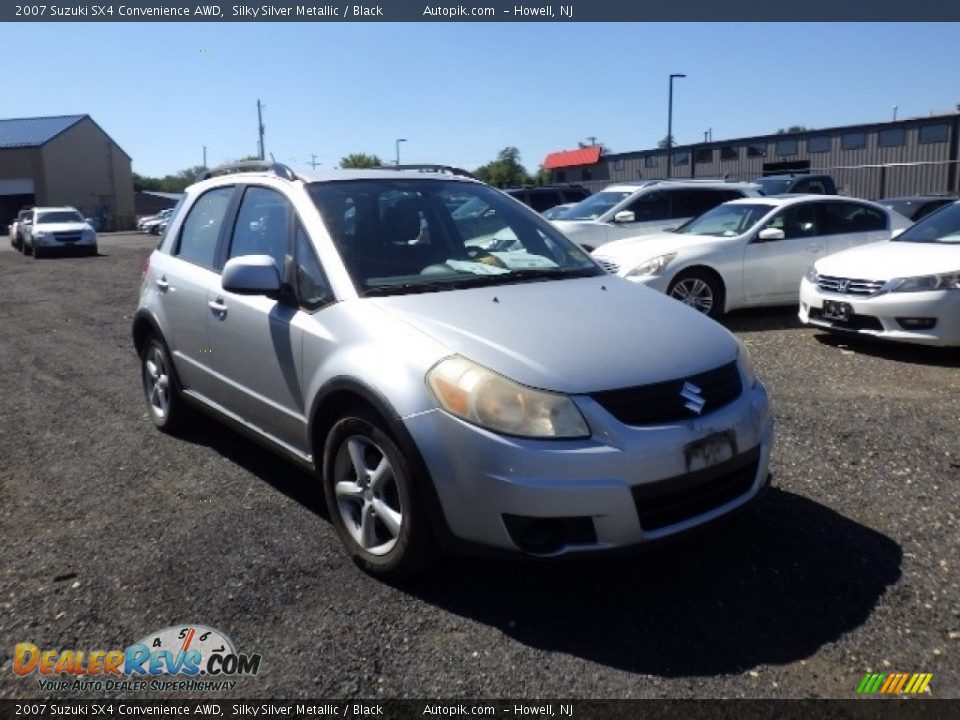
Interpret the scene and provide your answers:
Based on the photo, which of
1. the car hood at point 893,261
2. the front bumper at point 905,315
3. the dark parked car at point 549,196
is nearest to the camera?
the front bumper at point 905,315

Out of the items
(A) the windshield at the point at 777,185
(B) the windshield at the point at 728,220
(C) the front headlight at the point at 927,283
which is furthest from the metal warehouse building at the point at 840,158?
(C) the front headlight at the point at 927,283

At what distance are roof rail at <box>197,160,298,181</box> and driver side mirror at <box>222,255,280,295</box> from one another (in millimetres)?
702

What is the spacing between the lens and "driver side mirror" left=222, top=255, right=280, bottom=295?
3820 mm

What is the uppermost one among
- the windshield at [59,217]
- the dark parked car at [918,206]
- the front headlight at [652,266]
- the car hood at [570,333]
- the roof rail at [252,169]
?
the roof rail at [252,169]

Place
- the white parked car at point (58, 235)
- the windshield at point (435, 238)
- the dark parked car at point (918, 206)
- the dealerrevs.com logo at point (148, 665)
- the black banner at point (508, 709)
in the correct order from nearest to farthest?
the black banner at point (508, 709), the dealerrevs.com logo at point (148, 665), the windshield at point (435, 238), the dark parked car at point (918, 206), the white parked car at point (58, 235)

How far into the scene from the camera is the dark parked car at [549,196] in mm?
18438

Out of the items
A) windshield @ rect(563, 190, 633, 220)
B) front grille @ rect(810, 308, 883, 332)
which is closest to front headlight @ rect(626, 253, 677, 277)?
front grille @ rect(810, 308, 883, 332)

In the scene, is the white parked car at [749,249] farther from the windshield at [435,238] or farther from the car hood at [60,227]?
the car hood at [60,227]

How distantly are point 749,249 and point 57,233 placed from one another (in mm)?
22189

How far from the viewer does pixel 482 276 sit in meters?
4.04

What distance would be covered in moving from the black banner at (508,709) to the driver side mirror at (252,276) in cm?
182

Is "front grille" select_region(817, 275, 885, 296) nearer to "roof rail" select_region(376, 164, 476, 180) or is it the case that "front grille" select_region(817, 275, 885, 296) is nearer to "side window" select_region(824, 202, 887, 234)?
"side window" select_region(824, 202, 887, 234)

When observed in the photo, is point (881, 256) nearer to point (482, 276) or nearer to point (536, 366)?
point (482, 276)

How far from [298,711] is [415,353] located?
1.32 m
